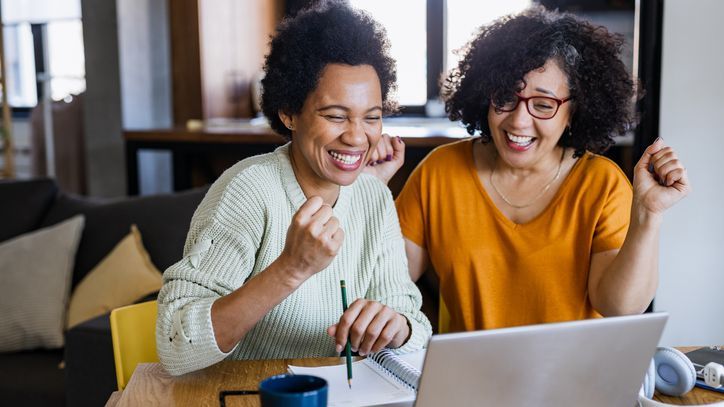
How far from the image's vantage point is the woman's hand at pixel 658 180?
A: 57.8 inches

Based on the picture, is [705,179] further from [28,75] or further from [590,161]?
[28,75]

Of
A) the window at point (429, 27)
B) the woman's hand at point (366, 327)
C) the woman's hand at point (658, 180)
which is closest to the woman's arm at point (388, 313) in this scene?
the woman's hand at point (366, 327)

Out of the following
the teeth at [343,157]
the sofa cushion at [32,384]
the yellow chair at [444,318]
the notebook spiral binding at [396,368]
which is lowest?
the sofa cushion at [32,384]

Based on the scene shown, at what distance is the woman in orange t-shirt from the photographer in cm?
169

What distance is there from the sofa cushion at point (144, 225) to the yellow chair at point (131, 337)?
1188 mm

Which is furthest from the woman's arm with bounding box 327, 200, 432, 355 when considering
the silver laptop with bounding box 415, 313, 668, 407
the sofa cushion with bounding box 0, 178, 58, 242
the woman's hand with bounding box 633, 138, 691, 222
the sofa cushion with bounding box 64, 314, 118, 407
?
the sofa cushion with bounding box 0, 178, 58, 242

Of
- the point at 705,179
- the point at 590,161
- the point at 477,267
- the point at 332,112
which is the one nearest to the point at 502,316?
the point at 477,267

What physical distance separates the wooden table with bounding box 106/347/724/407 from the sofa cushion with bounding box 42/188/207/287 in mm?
1454

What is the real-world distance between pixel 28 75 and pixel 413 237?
576 cm

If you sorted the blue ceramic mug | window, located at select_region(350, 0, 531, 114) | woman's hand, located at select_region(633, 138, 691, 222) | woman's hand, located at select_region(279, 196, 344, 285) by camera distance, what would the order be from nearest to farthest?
the blue ceramic mug
woman's hand, located at select_region(279, 196, 344, 285)
woman's hand, located at select_region(633, 138, 691, 222)
window, located at select_region(350, 0, 531, 114)

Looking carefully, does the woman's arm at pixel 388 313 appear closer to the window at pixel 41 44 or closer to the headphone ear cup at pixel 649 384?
the headphone ear cup at pixel 649 384

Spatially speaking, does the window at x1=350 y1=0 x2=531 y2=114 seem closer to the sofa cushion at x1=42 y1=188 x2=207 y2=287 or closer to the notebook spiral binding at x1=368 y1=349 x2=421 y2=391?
the sofa cushion at x1=42 y1=188 x2=207 y2=287

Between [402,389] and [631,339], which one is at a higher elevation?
[631,339]

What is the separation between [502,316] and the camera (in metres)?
1.79
